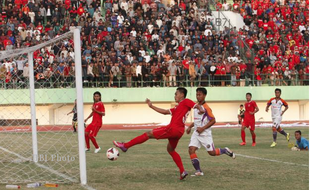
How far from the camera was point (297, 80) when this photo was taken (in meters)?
36.8

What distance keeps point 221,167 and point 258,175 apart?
148 cm

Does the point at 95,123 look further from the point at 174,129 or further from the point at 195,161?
the point at 174,129

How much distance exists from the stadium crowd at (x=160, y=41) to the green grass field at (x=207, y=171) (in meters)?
15.4

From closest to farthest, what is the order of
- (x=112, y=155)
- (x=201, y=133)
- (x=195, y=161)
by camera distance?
(x=112, y=155) < (x=195, y=161) < (x=201, y=133)

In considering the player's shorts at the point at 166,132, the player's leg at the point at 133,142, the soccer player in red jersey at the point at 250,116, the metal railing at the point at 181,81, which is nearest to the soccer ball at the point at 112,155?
the player's leg at the point at 133,142

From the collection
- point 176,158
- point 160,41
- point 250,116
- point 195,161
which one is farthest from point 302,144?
point 160,41

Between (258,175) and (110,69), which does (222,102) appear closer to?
(110,69)

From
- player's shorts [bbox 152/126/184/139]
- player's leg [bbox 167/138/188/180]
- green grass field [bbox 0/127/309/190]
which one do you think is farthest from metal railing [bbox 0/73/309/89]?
player's shorts [bbox 152/126/184/139]

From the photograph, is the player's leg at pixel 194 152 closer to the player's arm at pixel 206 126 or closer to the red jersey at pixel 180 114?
the player's arm at pixel 206 126

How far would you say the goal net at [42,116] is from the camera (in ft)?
37.8

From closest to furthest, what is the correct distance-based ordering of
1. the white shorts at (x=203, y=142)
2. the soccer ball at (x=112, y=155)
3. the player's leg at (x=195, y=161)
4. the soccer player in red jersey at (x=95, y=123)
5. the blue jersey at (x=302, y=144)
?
the soccer ball at (x=112, y=155) → the player's leg at (x=195, y=161) → the white shorts at (x=203, y=142) → the soccer player in red jersey at (x=95, y=123) → the blue jersey at (x=302, y=144)

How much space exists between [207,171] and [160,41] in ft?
76.4

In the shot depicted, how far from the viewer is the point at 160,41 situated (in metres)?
35.1

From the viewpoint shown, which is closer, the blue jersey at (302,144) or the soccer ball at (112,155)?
the soccer ball at (112,155)
